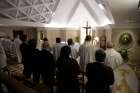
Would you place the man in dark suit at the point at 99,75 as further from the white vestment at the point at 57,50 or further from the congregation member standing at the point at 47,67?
the white vestment at the point at 57,50

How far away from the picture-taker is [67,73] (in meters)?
3.63

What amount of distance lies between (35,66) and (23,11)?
A: 7.74 meters

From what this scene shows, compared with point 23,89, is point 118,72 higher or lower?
lower

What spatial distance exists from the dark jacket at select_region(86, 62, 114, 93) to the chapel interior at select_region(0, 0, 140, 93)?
434 centimetres

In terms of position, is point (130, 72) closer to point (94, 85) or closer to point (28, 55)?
point (94, 85)

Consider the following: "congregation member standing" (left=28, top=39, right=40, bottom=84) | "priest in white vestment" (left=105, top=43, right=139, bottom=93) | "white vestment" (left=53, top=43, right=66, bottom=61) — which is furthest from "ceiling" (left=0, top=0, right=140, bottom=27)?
"priest in white vestment" (left=105, top=43, right=139, bottom=93)

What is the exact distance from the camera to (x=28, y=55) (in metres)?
4.83

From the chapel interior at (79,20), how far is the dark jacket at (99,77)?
14.2 ft

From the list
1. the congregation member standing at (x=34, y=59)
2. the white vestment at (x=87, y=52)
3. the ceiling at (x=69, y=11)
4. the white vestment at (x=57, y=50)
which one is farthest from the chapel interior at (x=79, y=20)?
the congregation member standing at (x=34, y=59)

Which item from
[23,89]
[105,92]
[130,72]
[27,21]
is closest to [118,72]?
[130,72]

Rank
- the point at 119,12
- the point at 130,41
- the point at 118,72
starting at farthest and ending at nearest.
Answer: the point at 130,41, the point at 119,12, the point at 118,72

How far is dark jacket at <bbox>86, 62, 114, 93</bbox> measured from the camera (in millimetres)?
3150

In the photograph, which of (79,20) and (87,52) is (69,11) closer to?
(79,20)

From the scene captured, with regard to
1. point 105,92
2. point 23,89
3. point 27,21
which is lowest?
point 105,92
